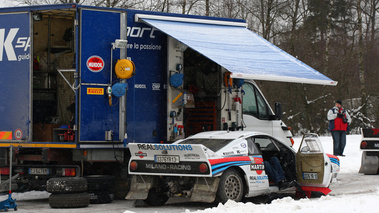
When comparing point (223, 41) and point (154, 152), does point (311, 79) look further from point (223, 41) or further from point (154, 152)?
point (154, 152)

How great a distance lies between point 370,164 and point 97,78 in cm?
829

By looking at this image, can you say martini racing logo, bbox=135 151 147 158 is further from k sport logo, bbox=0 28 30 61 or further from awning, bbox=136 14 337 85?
k sport logo, bbox=0 28 30 61

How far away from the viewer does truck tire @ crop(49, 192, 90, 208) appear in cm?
1080

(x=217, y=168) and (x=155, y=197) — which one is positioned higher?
(x=217, y=168)

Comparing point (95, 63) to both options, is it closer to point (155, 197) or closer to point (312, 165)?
point (155, 197)

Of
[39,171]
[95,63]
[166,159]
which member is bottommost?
[39,171]

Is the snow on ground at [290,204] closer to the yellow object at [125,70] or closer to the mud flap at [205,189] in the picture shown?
the mud flap at [205,189]

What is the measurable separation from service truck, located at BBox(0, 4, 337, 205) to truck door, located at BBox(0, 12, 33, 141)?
20 millimetres

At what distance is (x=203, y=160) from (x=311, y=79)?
3936mm

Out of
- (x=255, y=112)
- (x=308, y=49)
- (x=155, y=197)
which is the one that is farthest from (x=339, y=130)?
(x=308, y=49)

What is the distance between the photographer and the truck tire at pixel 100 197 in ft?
38.0

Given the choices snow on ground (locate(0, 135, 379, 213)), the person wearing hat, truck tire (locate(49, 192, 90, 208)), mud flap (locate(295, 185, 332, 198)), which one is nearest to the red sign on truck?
truck tire (locate(49, 192, 90, 208))

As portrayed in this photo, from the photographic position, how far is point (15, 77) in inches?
470

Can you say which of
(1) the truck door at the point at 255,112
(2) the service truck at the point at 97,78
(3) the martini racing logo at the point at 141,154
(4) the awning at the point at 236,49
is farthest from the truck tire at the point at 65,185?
(1) the truck door at the point at 255,112
